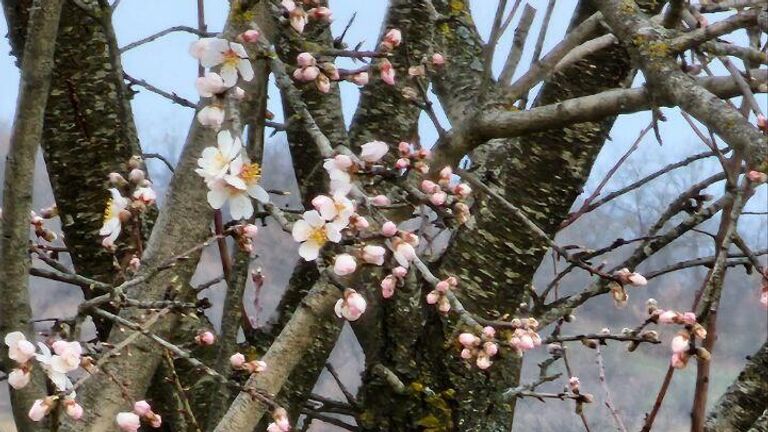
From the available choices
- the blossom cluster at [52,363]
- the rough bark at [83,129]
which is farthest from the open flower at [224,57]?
the rough bark at [83,129]

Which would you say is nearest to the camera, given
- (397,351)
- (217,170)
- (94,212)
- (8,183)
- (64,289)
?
(217,170)

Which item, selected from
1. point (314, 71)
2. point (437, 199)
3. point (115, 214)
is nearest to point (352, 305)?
point (437, 199)

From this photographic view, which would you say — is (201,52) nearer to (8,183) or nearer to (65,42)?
(8,183)

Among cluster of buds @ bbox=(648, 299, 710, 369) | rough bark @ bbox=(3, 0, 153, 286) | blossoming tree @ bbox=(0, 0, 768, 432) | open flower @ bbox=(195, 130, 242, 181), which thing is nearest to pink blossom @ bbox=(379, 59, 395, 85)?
blossoming tree @ bbox=(0, 0, 768, 432)

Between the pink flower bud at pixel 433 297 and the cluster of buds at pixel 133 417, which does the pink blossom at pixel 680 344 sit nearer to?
the pink flower bud at pixel 433 297

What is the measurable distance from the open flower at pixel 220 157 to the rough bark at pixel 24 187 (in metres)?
0.25

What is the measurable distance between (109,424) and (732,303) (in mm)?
2361

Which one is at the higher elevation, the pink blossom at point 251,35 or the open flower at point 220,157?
the pink blossom at point 251,35

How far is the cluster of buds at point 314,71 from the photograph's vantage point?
1001mm

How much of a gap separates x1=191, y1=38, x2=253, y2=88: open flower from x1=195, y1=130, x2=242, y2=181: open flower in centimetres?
8

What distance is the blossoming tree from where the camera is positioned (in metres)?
0.92

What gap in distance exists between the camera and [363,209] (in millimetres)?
1062

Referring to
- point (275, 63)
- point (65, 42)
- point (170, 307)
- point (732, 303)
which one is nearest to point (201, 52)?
point (275, 63)

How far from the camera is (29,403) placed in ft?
3.63
